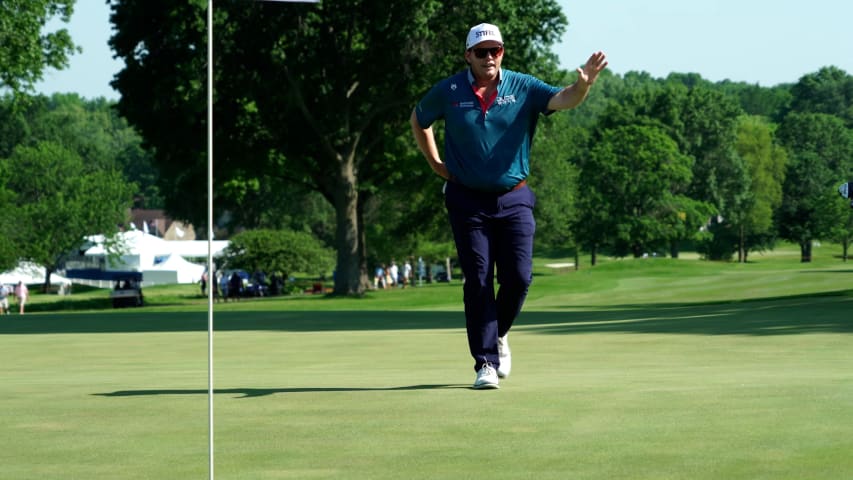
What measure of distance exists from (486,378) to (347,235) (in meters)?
47.2

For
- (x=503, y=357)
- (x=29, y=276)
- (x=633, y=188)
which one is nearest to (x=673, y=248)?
(x=633, y=188)

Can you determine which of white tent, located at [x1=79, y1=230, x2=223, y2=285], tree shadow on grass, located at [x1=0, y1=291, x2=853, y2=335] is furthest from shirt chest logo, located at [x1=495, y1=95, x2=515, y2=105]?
white tent, located at [x1=79, y1=230, x2=223, y2=285]

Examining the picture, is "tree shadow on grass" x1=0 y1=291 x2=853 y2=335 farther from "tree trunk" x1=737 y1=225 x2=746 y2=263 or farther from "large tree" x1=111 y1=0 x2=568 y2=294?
"tree trunk" x1=737 y1=225 x2=746 y2=263

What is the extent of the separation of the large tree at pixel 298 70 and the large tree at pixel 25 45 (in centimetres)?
359

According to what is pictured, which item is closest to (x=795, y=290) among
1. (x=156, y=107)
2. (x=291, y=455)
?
(x=156, y=107)

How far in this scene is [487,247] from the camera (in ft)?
31.4

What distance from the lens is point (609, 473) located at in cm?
590

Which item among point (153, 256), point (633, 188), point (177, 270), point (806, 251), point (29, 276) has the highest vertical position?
point (633, 188)

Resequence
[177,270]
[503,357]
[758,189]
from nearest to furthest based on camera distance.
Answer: [503,357], [177,270], [758,189]

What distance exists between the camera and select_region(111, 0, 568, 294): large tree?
160ft

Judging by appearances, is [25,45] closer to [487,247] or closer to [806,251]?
[487,247]

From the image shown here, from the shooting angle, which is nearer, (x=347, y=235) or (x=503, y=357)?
(x=503, y=357)

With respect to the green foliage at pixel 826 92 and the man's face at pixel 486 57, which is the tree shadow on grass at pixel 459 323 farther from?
the green foliage at pixel 826 92

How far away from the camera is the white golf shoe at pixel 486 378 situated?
916 centimetres
